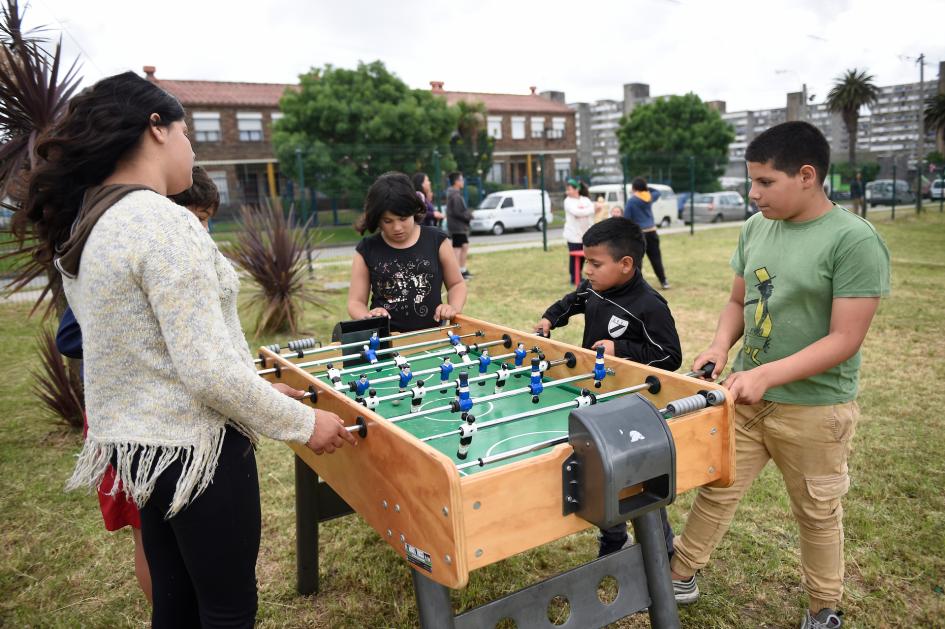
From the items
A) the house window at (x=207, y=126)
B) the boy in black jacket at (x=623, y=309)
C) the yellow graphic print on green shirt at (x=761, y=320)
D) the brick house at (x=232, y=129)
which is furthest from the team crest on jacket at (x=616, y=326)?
the house window at (x=207, y=126)

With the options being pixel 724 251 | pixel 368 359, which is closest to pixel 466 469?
pixel 368 359

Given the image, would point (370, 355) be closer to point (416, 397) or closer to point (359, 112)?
point (416, 397)

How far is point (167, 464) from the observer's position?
1486 millimetres

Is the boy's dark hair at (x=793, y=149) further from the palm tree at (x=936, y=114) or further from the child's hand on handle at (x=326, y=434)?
the palm tree at (x=936, y=114)

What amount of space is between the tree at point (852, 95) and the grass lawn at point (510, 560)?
3971cm

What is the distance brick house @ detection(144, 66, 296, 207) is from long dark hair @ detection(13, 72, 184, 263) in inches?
1165

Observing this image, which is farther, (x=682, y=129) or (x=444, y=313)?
(x=682, y=129)

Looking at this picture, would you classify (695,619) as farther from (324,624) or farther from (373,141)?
(373,141)

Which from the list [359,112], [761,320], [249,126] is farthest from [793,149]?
[249,126]

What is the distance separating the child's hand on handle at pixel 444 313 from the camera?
10.5 ft

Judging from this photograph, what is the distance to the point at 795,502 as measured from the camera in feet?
7.50

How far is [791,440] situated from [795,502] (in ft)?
0.82

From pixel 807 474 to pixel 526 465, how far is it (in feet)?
4.11

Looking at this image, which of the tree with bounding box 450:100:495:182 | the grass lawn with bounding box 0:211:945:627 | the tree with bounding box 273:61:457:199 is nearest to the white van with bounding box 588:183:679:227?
the tree with bounding box 273:61:457:199
